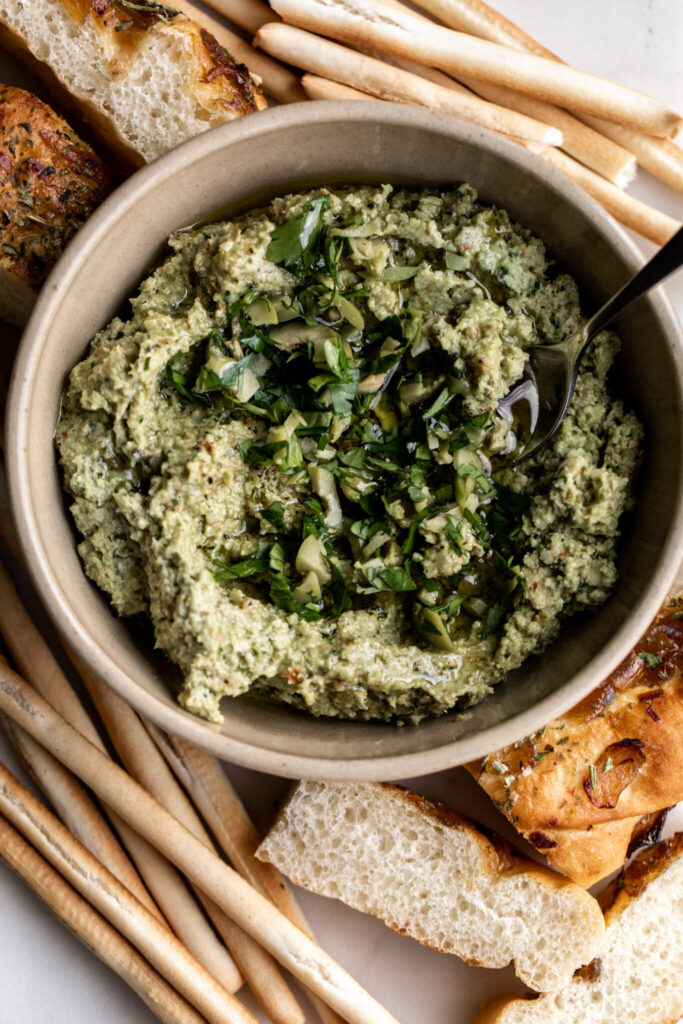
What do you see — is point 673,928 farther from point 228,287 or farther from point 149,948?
point 228,287

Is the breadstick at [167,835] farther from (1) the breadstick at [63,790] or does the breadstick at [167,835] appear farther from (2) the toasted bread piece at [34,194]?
(2) the toasted bread piece at [34,194]

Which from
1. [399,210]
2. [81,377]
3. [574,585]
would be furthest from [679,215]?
[81,377]

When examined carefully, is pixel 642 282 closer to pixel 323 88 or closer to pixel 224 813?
pixel 323 88

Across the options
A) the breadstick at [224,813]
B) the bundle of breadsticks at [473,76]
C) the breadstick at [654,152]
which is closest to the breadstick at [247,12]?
the bundle of breadsticks at [473,76]

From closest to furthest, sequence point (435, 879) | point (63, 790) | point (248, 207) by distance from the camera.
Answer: point (248, 207) < point (63, 790) < point (435, 879)

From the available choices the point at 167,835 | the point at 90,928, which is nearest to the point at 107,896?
the point at 90,928

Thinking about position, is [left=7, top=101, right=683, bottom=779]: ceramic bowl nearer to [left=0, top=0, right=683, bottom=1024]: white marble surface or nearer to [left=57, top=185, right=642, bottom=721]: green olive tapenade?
[left=57, top=185, right=642, bottom=721]: green olive tapenade
